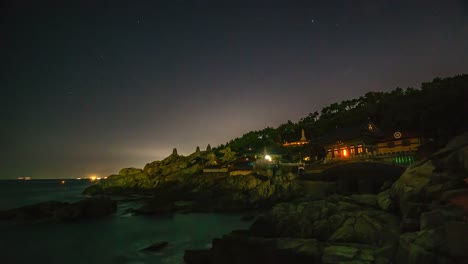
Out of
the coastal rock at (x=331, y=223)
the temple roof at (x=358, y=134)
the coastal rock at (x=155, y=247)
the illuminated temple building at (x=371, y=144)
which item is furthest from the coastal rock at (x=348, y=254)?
the temple roof at (x=358, y=134)

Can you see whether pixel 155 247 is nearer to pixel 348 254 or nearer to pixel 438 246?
pixel 348 254

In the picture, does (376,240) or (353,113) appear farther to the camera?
(353,113)

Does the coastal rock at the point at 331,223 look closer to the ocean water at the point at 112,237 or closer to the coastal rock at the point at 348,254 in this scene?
the coastal rock at the point at 348,254

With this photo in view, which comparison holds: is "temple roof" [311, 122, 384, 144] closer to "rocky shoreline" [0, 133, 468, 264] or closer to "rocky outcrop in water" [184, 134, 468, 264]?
"rocky shoreline" [0, 133, 468, 264]

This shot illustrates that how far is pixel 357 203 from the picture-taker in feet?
61.5

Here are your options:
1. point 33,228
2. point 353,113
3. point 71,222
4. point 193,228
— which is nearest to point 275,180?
point 193,228

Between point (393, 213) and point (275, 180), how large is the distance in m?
22.7

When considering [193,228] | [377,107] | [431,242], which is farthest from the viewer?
[377,107]

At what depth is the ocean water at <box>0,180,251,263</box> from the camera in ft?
63.0

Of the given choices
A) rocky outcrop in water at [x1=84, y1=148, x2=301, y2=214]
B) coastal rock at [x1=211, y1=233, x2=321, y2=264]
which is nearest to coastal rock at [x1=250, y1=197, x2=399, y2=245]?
coastal rock at [x1=211, y1=233, x2=321, y2=264]

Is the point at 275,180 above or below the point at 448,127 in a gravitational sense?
below

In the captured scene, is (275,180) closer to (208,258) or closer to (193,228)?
(193,228)

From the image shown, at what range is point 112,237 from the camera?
971 inches

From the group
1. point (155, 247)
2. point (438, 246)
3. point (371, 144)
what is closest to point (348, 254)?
point (438, 246)
